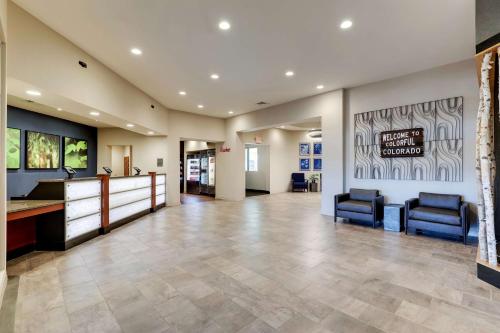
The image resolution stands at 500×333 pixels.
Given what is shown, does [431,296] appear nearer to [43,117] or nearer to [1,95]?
[1,95]

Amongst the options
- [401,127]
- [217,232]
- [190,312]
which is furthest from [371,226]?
[190,312]

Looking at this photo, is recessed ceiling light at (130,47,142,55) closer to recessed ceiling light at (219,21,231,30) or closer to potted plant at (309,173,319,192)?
recessed ceiling light at (219,21,231,30)

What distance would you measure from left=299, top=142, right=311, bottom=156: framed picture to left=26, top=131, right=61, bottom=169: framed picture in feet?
35.9

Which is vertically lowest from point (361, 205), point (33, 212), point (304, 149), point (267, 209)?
point (267, 209)

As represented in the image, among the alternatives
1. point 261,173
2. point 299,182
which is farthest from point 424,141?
point 261,173

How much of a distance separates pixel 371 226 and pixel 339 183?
139cm

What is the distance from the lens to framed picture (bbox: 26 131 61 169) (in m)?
6.88

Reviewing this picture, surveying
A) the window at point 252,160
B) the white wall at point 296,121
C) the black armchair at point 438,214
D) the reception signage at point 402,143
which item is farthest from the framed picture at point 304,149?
the black armchair at point 438,214

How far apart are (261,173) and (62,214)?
974cm

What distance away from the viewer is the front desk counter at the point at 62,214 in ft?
12.0

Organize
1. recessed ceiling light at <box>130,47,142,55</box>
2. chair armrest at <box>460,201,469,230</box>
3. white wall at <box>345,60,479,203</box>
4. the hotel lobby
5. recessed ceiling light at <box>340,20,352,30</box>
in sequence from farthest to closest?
white wall at <box>345,60,479,203</box> < recessed ceiling light at <box>130,47,142,55</box> < chair armrest at <box>460,201,469,230</box> < recessed ceiling light at <box>340,20,352,30</box> < the hotel lobby

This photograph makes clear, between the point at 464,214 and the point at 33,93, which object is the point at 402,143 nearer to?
the point at 464,214

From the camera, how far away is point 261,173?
12969 mm

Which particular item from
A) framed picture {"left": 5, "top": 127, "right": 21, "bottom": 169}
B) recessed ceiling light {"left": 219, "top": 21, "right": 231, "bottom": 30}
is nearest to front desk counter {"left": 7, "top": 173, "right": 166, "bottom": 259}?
framed picture {"left": 5, "top": 127, "right": 21, "bottom": 169}
